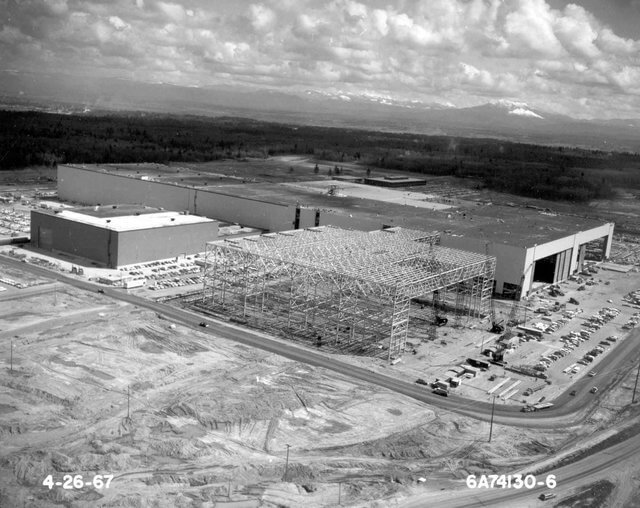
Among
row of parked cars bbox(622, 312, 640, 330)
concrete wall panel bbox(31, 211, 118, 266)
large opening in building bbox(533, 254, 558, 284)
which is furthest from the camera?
large opening in building bbox(533, 254, 558, 284)

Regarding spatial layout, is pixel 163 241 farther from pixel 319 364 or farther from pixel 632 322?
pixel 632 322

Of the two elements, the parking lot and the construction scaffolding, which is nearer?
the construction scaffolding

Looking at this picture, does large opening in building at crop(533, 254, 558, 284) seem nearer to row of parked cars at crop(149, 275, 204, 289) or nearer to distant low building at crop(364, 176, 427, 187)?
row of parked cars at crop(149, 275, 204, 289)

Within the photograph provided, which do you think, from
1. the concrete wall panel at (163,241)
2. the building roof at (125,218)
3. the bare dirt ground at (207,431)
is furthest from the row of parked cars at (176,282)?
the bare dirt ground at (207,431)

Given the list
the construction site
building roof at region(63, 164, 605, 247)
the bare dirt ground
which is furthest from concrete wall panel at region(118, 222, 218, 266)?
the bare dirt ground

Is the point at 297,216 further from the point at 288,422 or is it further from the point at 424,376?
the point at 288,422

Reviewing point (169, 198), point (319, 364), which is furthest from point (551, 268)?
point (169, 198)
